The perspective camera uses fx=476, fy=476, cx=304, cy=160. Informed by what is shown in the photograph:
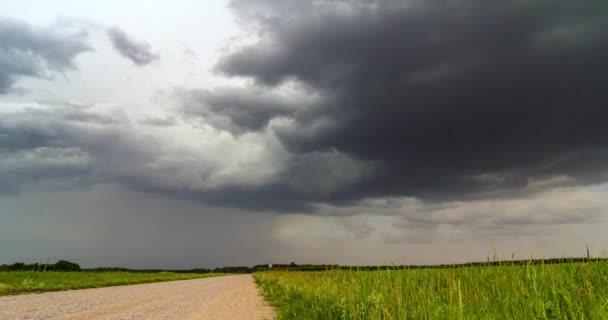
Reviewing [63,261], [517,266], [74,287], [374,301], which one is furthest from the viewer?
[63,261]

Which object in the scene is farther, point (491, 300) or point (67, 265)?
point (67, 265)

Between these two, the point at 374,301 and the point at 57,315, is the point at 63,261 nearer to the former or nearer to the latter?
the point at 57,315

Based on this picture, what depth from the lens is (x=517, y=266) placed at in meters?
15.2

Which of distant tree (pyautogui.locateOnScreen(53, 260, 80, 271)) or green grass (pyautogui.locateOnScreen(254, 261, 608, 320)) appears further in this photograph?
distant tree (pyautogui.locateOnScreen(53, 260, 80, 271))

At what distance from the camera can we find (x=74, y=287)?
98.3 feet

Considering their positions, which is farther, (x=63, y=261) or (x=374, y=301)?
(x=63, y=261)

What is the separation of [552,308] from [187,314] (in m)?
11.6

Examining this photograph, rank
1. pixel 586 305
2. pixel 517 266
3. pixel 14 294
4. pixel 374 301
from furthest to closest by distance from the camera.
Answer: pixel 14 294
pixel 517 266
pixel 374 301
pixel 586 305

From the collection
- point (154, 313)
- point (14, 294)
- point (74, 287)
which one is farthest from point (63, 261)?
point (154, 313)

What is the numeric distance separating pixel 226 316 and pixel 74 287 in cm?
1904

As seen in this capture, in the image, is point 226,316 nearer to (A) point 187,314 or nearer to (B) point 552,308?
(A) point 187,314

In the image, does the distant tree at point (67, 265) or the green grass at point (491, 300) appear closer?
the green grass at point (491, 300)

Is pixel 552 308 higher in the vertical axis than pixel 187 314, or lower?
higher

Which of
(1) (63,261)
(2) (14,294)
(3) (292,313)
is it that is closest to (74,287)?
(2) (14,294)
